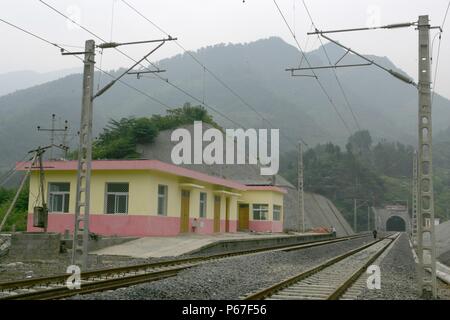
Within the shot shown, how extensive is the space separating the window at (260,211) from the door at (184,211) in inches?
705

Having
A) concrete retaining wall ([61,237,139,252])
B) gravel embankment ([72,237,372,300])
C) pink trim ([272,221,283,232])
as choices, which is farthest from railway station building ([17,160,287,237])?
pink trim ([272,221,283,232])

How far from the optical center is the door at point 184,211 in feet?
108

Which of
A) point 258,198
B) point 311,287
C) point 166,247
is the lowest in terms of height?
point 311,287

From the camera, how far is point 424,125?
40.3 feet

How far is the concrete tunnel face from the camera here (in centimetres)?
13656

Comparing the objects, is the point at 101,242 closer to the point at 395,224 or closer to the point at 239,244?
the point at 239,244

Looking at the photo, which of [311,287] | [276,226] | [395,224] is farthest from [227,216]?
[395,224]

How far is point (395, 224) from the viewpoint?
452 feet

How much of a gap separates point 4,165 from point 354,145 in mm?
117997

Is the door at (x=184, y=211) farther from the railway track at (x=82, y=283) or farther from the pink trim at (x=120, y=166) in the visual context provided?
the railway track at (x=82, y=283)

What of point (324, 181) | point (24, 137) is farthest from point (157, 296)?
point (24, 137)

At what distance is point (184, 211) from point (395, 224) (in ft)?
376

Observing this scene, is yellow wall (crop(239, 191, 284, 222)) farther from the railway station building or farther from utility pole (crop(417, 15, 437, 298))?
utility pole (crop(417, 15, 437, 298))
